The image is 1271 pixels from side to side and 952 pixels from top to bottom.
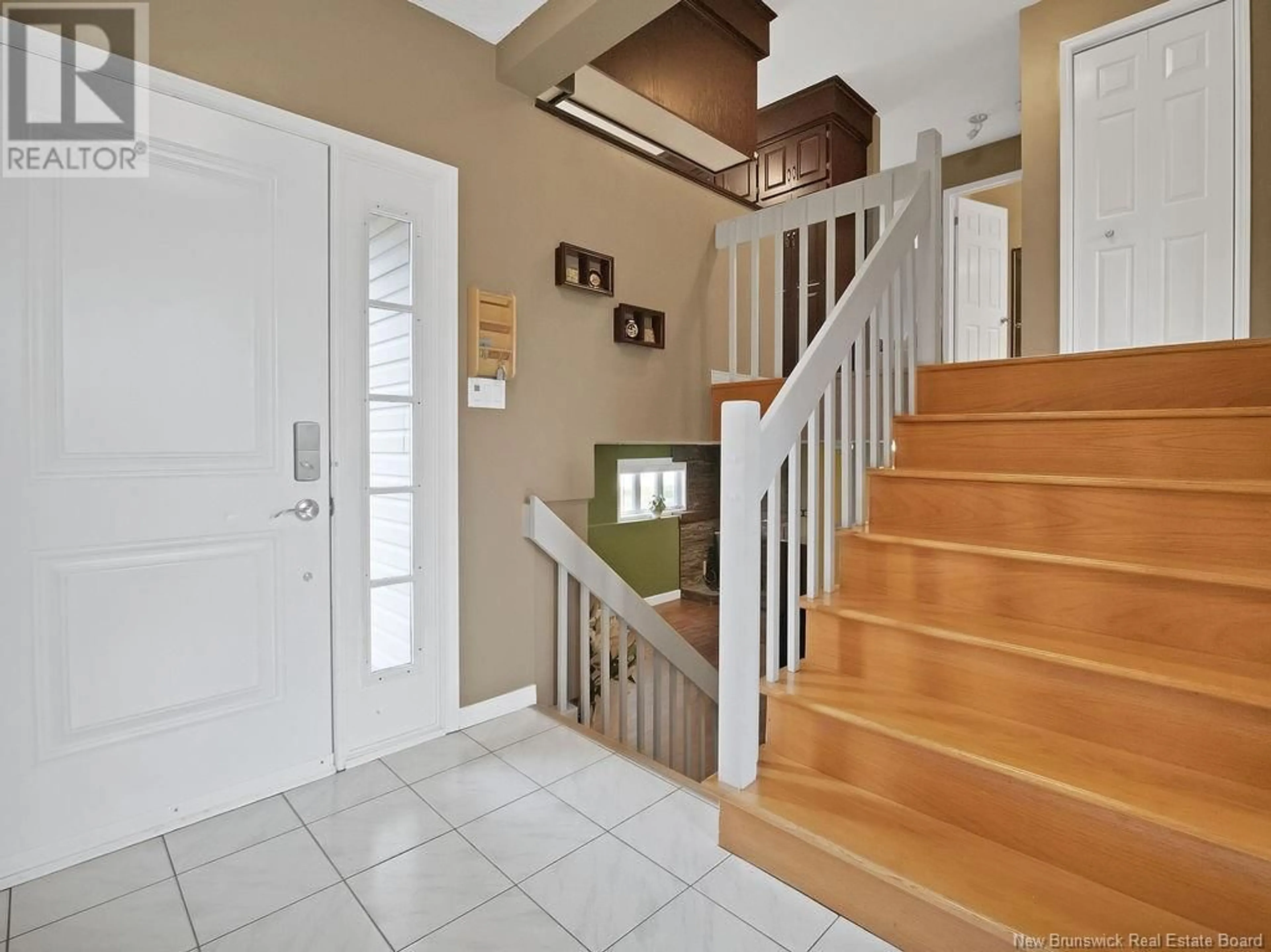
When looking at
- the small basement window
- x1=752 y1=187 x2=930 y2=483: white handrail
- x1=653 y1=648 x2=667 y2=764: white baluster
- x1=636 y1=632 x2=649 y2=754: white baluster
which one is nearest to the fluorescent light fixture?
x1=752 y1=187 x2=930 y2=483: white handrail

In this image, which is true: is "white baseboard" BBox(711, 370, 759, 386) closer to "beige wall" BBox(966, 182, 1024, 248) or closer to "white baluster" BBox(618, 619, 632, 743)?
"white baluster" BBox(618, 619, 632, 743)

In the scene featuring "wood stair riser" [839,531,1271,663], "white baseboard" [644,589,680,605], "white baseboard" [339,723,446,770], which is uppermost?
"wood stair riser" [839,531,1271,663]

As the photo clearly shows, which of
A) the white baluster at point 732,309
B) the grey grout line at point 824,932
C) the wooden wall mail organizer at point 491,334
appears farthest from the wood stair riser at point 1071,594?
the white baluster at point 732,309

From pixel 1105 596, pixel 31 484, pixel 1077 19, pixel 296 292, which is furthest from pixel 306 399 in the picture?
pixel 1077 19

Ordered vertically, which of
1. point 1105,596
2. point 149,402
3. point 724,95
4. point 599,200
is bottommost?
point 1105,596

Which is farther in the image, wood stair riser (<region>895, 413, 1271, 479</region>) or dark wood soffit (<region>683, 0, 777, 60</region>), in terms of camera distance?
dark wood soffit (<region>683, 0, 777, 60</region>)

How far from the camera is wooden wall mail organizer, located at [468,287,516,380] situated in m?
2.20

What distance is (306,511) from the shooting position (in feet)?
6.09

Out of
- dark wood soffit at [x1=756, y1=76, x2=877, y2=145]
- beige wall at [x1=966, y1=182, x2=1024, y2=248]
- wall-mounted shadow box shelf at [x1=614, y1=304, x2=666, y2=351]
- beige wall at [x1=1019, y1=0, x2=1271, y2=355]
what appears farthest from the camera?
beige wall at [x1=966, y1=182, x2=1024, y2=248]

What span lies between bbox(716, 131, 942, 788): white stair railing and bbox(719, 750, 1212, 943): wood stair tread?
118mm

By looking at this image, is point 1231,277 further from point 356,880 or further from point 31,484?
point 31,484

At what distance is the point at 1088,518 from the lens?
1.68 m

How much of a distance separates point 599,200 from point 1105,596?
2.30 m

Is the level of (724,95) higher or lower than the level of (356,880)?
higher
